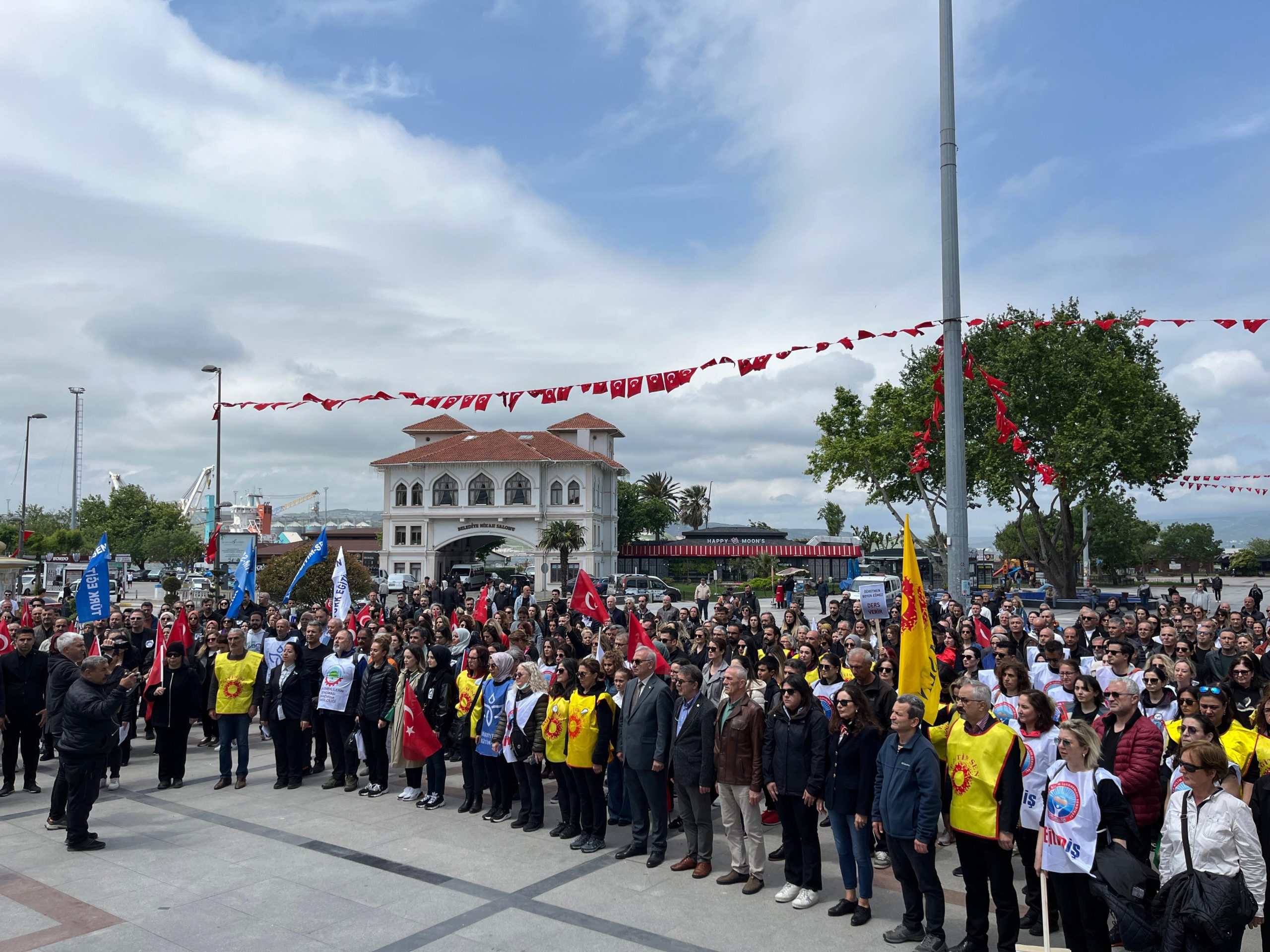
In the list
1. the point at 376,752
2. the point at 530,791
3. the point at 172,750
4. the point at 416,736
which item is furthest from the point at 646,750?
the point at 172,750

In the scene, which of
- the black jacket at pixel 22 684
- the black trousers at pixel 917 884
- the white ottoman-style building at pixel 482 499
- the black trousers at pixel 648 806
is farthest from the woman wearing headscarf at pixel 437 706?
the white ottoman-style building at pixel 482 499

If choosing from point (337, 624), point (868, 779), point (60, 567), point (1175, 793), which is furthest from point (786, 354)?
point (60, 567)

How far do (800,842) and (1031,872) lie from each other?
1521 mm

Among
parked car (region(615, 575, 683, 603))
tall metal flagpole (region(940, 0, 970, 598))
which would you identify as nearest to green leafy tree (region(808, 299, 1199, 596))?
parked car (region(615, 575, 683, 603))

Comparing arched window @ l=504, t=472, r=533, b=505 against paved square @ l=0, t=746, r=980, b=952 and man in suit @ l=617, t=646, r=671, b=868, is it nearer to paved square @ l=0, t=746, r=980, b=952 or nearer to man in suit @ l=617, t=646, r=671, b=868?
paved square @ l=0, t=746, r=980, b=952

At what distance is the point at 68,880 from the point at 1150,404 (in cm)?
4184

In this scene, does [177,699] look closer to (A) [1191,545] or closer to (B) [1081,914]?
(B) [1081,914]

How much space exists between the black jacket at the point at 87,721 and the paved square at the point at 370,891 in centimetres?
85

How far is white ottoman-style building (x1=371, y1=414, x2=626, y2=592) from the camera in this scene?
211 ft

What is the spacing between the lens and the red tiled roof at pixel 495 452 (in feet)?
211

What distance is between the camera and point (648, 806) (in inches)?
304

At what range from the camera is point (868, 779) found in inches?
236

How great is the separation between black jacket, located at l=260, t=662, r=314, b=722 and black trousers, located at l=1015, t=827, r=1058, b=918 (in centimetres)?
724

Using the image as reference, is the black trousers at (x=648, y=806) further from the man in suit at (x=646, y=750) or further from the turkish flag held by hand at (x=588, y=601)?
the turkish flag held by hand at (x=588, y=601)
